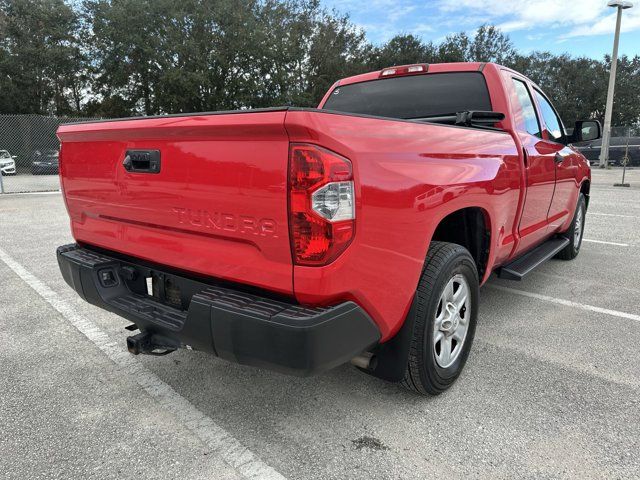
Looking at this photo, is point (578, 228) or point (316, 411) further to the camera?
point (578, 228)

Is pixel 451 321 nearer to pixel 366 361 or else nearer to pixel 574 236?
pixel 366 361

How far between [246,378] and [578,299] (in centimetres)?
316

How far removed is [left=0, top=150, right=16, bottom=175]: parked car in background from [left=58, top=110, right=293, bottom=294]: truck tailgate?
22088 millimetres

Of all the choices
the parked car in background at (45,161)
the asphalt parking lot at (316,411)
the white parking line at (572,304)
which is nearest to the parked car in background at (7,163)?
the parked car in background at (45,161)

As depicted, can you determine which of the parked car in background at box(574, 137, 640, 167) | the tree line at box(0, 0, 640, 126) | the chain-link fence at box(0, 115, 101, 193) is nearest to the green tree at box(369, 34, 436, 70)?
the tree line at box(0, 0, 640, 126)

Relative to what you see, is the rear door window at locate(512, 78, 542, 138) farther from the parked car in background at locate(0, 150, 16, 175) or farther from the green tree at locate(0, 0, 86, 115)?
the green tree at locate(0, 0, 86, 115)

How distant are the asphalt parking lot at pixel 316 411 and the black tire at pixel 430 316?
140mm

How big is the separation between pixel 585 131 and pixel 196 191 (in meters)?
4.44

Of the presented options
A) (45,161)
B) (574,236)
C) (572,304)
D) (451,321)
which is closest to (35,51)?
(45,161)

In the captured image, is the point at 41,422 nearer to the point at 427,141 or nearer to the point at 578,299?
the point at 427,141

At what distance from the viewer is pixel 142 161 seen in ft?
7.45

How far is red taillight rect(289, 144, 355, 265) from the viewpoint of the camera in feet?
5.65

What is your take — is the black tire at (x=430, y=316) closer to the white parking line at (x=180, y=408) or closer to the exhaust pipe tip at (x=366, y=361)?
the exhaust pipe tip at (x=366, y=361)

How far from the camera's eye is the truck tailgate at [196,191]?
1812 millimetres
